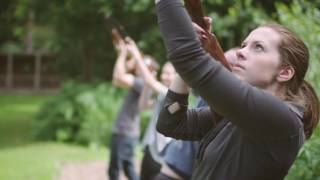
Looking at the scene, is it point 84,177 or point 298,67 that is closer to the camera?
point 298,67

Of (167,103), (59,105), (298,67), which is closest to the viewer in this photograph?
(298,67)

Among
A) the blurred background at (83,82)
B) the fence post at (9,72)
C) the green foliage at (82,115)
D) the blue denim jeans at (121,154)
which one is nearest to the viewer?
the blue denim jeans at (121,154)

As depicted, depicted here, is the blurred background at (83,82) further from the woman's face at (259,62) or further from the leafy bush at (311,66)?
the woman's face at (259,62)

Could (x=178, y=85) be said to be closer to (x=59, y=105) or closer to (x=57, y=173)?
(x=57, y=173)

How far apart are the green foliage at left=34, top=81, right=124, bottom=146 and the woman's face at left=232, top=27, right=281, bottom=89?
10.9 meters

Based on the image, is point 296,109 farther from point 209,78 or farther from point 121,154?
point 121,154

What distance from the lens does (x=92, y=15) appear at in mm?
14305

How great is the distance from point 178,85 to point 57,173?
27.3ft

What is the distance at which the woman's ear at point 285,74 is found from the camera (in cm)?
198

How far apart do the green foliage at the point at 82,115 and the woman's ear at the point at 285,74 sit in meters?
10.9

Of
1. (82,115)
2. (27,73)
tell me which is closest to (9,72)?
(27,73)

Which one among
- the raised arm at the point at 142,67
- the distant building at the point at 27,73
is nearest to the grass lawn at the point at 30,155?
the raised arm at the point at 142,67

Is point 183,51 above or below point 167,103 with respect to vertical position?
above

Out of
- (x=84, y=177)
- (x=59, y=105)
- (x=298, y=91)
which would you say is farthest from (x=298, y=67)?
(x=59, y=105)
